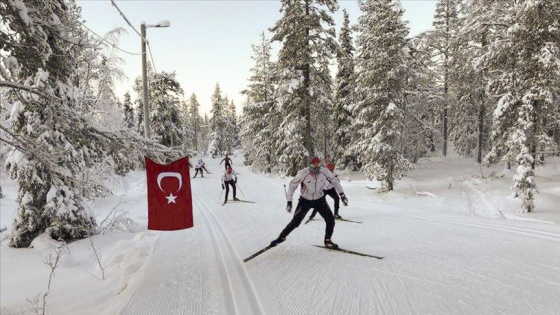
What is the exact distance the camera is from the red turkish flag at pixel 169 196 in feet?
21.9

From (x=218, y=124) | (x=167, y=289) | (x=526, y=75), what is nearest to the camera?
(x=167, y=289)

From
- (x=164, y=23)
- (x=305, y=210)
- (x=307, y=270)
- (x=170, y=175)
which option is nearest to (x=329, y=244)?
(x=305, y=210)

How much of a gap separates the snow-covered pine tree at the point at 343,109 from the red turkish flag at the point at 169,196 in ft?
79.2

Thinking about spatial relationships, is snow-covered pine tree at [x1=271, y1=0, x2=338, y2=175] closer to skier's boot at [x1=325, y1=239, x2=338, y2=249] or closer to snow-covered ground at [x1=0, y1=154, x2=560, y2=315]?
snow-covered ground at [x1=0, y1=154, x2=560, y2=315]

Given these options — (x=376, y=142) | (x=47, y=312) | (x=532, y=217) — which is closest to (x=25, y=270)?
(x=47, y=312)

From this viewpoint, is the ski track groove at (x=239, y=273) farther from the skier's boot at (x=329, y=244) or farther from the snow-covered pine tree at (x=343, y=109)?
the snow-covered pine tree at (x=343, y=109)

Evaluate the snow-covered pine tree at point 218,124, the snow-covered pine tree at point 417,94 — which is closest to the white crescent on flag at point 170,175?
the snow-covered pine tree at point 417,94

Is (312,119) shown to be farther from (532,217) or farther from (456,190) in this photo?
(532,217)

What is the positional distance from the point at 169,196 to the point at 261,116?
26477 millimetres

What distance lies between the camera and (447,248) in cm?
723

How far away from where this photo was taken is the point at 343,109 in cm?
3106

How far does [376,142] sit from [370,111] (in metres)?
2.09

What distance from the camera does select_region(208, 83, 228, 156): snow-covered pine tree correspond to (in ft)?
222

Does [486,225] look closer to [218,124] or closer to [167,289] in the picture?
[167,289]
